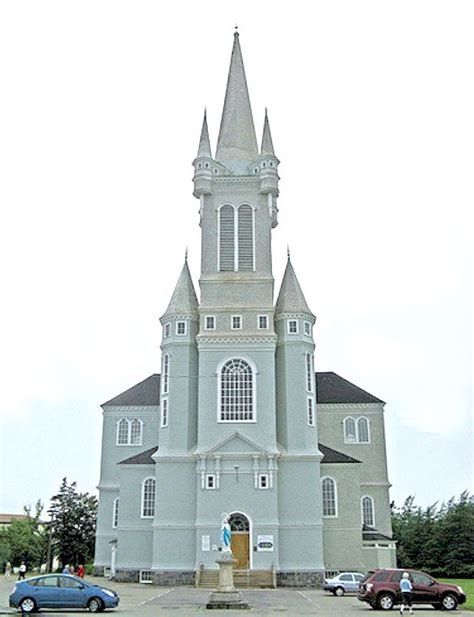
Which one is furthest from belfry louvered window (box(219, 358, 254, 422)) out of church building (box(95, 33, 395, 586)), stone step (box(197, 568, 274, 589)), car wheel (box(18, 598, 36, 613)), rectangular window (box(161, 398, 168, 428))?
car wheel (box(18, 598, 36, 613))

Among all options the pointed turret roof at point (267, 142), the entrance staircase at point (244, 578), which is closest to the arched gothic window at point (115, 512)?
the entrance staircase at point (244, 578)

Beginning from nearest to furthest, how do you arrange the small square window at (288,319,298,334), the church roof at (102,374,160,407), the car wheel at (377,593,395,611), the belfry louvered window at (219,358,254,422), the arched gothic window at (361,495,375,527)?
the car wheel at (377,593,395,611) → the belfry louvered window at (219,358,254,422) → the small square window at (288,319,298,334) → the arched gothic window at (361,495,375,527) → the church roof at (102,374,160,407)

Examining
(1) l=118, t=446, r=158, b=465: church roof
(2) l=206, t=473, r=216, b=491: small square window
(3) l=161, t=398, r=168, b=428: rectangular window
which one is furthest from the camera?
(1) l=118, t=446, r=158, b=465: church roof

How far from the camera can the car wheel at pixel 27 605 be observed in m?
25.5

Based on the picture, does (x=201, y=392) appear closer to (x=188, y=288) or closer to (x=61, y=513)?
(x=188, y=288)

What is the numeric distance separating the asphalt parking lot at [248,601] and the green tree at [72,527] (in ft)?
81.1

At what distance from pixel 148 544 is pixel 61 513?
2274 centimetres

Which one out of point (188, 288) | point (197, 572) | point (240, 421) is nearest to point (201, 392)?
point (240, 421)

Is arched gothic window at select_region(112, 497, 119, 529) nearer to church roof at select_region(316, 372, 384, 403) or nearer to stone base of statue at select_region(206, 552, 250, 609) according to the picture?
church roof at select_region(316, 372, 384, 403)

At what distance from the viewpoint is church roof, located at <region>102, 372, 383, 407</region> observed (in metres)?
55.3

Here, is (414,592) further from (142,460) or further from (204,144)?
(204,144)

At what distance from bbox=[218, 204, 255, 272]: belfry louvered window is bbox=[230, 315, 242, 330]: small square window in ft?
11.9

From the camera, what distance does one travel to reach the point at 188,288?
49500 mm

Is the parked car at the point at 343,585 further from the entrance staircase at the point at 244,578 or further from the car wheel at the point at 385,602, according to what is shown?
the car wheel at the point at 385,602
